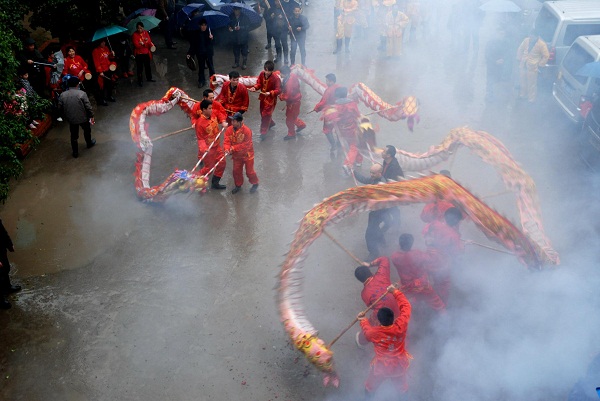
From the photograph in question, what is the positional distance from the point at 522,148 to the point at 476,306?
4.18 meters

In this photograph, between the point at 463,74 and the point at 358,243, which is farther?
the point at 463,74

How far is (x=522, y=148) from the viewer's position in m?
9.43

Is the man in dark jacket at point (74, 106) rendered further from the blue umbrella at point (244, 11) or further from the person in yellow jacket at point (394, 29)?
the person in yellow jacket at point (394, 29)

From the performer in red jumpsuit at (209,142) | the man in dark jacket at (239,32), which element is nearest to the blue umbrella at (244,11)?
the man in dark jacket at (239,32)

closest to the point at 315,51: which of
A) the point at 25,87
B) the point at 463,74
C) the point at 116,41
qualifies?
the point at 463,74

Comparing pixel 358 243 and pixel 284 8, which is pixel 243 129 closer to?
pixel 358 243

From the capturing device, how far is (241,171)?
8.30 meters

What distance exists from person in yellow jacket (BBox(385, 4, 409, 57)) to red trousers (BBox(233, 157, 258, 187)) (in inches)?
248

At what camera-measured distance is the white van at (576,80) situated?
9.16 meters

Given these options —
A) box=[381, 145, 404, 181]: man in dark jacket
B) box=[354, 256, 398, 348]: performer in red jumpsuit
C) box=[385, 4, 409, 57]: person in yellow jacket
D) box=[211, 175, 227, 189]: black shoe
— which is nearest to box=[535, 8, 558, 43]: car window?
box=[385, 4, 409, 57]: person in yellow jacket

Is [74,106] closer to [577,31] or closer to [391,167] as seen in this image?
[391,167]

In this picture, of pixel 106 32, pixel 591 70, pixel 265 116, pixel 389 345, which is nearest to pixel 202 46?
pixel 106 32

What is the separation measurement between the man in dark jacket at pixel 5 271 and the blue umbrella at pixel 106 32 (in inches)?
215

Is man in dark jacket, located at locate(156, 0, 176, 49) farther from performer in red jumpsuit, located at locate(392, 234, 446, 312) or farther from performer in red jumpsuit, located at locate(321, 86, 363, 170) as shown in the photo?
performer in red jumpsuit, located at locate(392, 234, 446, 312)
